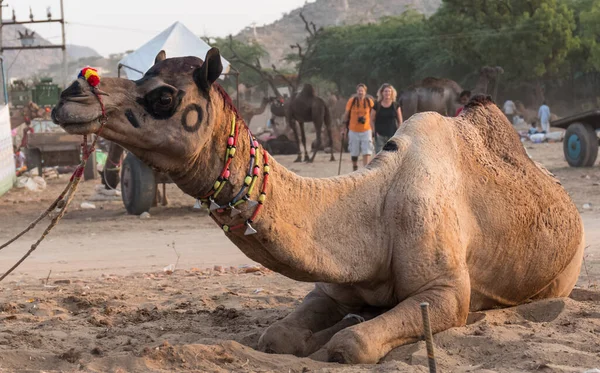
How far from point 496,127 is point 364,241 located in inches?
62.4

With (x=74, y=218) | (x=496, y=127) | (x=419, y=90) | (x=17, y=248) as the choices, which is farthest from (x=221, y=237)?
(x=419, y=90)

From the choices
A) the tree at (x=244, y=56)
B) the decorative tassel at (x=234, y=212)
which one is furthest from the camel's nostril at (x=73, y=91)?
the tree at (x=244, y=56)

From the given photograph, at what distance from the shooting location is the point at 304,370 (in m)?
4.58

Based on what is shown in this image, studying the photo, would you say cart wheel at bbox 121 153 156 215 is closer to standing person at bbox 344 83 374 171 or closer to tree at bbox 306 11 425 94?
standing person at bbox 344 83 374 171

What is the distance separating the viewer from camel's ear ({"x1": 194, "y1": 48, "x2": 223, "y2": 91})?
14.5ft

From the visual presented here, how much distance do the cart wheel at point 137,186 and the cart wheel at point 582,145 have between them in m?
9.09

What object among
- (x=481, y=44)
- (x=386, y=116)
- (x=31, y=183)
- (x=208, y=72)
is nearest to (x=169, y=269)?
(x=208, y=72)

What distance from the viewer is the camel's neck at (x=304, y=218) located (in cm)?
451

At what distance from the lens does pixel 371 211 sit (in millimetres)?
5074

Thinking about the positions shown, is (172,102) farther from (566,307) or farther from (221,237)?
(221,237)

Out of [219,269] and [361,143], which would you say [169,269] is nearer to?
[219,269]

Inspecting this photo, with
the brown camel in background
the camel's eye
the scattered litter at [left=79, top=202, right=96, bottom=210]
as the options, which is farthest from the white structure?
the camel's eye

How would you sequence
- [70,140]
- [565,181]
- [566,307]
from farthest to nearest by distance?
[70,140] < [565,181] < [566,307]

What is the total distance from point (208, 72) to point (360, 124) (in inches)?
474
